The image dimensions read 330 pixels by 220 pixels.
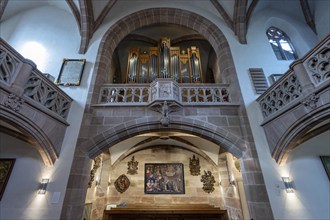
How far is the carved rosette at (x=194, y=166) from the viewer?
744 centimetres

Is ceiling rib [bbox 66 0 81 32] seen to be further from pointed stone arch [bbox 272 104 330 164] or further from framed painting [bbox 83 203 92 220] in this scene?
pointed stone arch [bbox 272 104 330 164]

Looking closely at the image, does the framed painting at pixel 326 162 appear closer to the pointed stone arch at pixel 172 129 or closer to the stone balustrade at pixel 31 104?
the pointed stone arch at pixel 172 129

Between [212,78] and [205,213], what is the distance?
5823 mm

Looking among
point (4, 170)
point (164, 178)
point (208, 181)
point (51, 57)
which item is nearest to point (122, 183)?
point (164, 178)

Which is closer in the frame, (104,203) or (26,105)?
(26,105)

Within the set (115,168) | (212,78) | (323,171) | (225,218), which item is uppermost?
(212,78)

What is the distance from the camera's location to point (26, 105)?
3.34m

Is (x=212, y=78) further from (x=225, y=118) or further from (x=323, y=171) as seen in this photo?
(x=323, y=171)

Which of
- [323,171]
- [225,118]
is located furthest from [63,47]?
[323,171]

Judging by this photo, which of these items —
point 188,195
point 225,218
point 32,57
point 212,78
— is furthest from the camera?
point 212,78

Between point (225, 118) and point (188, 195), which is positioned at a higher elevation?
point (225, 118)

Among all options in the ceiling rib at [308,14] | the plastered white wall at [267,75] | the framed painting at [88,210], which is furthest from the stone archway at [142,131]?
the ceiling rib at [308,14]

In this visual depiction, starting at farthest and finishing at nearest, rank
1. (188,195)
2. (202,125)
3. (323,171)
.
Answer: (188,195), (202,125), (323,171)

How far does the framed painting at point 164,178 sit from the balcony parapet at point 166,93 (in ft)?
11.9
